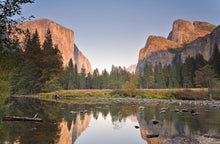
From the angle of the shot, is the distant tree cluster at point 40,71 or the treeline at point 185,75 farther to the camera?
the treeline at point 185,75

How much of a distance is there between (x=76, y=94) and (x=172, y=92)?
2746 centimetres

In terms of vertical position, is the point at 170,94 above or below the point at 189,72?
below

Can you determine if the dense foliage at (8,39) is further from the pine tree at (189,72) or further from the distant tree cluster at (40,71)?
the pine tree at (189,72)

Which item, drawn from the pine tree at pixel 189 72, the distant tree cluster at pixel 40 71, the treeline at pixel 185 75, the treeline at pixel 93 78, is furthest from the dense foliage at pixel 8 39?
the treeline at pixel 93 78

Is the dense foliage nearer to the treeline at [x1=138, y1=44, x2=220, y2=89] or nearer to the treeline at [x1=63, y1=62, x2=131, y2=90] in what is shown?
the treeline at [x1=138, y1=44, x2=220, y2=89]

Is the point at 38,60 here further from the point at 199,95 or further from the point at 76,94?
the point at 199,95

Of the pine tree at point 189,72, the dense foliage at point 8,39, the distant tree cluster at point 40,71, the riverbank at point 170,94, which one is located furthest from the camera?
the pine tree at point 189,72

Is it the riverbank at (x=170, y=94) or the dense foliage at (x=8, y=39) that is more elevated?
the dense foliage at (x=8, y=39)

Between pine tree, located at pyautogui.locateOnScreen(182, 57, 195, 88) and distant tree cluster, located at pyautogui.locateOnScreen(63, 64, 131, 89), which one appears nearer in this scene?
pine tree, located at pyautogui.locateOnScreen(182, 57, 195, 88)

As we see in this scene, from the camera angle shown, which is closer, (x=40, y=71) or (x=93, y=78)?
(x=40, y=71)

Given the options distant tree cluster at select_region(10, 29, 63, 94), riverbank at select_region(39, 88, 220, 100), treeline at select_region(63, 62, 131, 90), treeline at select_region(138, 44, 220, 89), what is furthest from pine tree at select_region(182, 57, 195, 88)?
distant tree cluster at select_region(10, 29, 63, 94)

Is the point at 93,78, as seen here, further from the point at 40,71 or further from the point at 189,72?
the point at 189,72

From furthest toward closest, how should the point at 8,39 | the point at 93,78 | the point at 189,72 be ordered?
the point at 93,78, the point at 189,72, the point at 8,39

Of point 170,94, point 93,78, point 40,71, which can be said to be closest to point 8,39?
point 170,94
